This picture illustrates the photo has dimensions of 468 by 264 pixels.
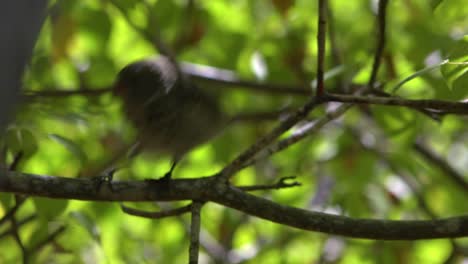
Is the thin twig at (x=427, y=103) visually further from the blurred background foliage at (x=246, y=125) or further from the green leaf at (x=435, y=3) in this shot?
the blurred background foliage at (x=246, y=125)

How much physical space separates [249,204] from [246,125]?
4.32 feet

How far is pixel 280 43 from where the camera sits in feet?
7.16

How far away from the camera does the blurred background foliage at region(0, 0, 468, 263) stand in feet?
5.94

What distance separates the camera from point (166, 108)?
1233mm

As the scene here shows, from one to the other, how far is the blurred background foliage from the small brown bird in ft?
1.17

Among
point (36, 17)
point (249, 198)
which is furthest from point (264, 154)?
point (36, 17)

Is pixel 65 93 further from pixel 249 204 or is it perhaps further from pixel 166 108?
pixel 249 204

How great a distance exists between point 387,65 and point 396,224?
0.87 m

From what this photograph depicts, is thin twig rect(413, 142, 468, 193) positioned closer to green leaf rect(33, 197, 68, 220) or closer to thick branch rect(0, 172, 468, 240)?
thick branch rect(0, 172, 468, 240)

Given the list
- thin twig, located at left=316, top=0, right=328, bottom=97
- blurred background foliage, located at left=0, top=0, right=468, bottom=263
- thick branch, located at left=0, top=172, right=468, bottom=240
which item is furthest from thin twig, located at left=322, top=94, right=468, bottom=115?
blurred background foliage, located at left=0, top=0, right=468, bottom=263

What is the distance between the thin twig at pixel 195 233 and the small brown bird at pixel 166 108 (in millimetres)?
113

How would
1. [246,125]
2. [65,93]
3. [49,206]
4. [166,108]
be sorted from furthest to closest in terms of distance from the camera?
1. [246,125]
2. [65,93]
3. [49,206]
4. [166,108]


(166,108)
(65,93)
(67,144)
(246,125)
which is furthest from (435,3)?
(246,125)

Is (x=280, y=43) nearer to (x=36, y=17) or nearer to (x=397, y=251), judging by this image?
(x=397, y=251)
